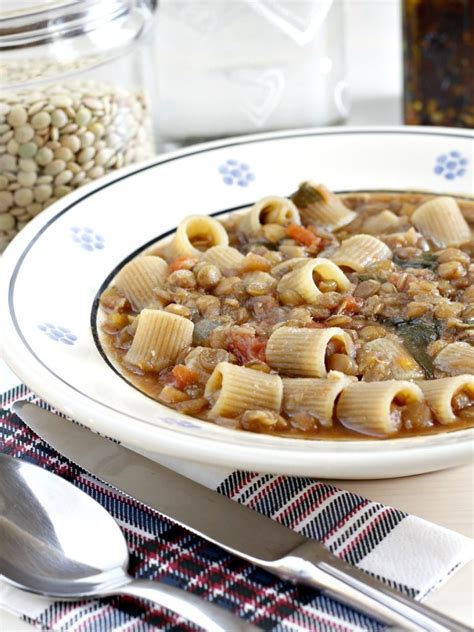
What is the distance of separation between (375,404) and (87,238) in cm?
166

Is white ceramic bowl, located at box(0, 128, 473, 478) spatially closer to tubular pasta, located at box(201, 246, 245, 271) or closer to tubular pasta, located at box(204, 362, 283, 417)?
tubular pasta, located at box(204, 362, 283, 417)

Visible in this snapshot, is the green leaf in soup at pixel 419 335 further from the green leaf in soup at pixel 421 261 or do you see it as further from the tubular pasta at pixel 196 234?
the tubular pasta at pixel 196 234

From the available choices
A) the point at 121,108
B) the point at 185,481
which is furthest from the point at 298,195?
the point at 185,481

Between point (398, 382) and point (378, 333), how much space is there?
39cm

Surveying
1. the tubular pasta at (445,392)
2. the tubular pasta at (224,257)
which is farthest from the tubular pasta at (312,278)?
the tubular pasta at (445,392)

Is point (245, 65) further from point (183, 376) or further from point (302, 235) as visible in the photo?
point (183, 376)

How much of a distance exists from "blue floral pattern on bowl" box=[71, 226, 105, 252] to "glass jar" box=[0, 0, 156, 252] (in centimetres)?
65

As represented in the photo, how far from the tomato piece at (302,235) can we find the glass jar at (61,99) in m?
1.13

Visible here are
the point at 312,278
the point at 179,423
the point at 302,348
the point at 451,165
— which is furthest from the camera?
the point at 451,165

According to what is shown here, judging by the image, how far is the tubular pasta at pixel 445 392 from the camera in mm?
2988

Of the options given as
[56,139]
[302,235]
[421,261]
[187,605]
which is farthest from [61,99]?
[187,605]

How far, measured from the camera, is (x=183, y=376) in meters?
→ 3.23

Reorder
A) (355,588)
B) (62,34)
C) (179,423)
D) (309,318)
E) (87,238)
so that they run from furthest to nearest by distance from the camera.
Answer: (62,34)
(87,238)
(309,318)
(179,423)
(355,588)

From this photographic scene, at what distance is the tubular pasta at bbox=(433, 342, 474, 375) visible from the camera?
320cm
